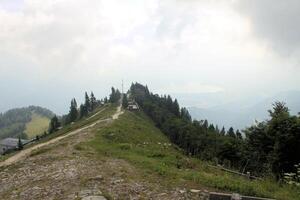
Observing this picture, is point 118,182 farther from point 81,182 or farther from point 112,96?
point 112,96

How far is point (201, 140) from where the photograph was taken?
72125 mm

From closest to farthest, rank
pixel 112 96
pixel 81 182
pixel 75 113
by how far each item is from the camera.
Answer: pixel 81 182 → pixel 75 113 → pixel 112 96

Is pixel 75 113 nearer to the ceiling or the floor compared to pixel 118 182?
nearer to the ceiling

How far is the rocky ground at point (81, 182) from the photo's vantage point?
1444 cm

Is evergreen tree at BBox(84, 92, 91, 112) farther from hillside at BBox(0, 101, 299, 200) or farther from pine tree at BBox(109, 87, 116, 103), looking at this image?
hillside at BBox(0, 101, 299, 200)

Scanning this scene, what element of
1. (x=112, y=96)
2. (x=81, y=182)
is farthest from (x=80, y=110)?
(x=81, y=182)

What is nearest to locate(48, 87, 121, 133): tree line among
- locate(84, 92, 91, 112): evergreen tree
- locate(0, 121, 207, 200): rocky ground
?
locate(84, 92, 91, 112): evergreen tree

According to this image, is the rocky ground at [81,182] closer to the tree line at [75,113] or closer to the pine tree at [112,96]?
the tree line at [75,113]

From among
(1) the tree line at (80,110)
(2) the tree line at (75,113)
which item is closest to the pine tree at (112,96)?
(1) the tree line at (80,110)

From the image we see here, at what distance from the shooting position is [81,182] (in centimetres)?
1647

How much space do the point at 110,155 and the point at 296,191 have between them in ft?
47.1

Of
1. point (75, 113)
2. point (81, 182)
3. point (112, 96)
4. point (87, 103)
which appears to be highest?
point (112, 96)

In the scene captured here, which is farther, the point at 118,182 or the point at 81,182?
the point at 81,182

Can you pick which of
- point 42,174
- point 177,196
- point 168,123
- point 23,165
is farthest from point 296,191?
point 168,123
